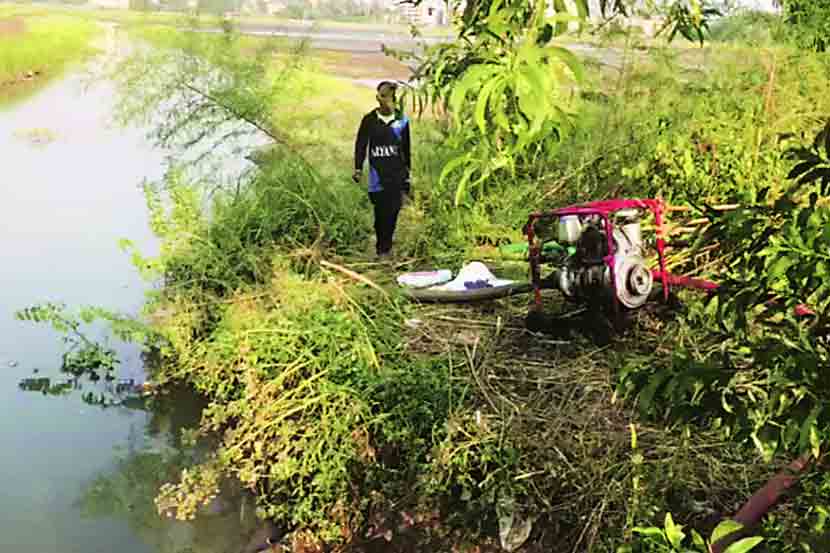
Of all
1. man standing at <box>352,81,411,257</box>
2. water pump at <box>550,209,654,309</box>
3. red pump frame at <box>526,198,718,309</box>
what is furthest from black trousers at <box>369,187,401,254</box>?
water pump at <box>550,209,654,309</box>

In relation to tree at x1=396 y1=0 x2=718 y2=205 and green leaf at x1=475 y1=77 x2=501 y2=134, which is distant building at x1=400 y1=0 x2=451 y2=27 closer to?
tree at x1=396 y1=0 x2=718 y2=205

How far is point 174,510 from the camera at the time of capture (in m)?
4.56

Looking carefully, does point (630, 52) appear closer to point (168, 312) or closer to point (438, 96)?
point (168, 312)

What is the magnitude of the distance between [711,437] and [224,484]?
229 cm

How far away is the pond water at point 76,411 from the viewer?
452 centimetres

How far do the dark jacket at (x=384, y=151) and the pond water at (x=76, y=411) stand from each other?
1.73 m

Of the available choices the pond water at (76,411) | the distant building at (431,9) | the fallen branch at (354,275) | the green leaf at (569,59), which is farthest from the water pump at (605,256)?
the green leaf at (569,59)

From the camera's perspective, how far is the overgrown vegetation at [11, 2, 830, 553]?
1.32 m

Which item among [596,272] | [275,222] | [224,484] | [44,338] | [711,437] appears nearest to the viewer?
[711,437]

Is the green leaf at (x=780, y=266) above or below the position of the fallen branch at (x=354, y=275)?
above

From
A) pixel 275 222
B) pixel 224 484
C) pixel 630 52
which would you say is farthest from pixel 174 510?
pixel 630 52

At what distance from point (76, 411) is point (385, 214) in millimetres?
2143

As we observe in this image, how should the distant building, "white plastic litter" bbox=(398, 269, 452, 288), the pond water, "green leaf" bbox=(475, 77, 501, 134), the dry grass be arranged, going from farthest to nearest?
the dry grass, "white plastic litter" bbox=(398, 269, 452, 288), the pond water, the distant building, "green leaf" bbox=(475, 77, 501, 134)

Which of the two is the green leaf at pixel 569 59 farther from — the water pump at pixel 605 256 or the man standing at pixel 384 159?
the man standing at pixel 384 159
